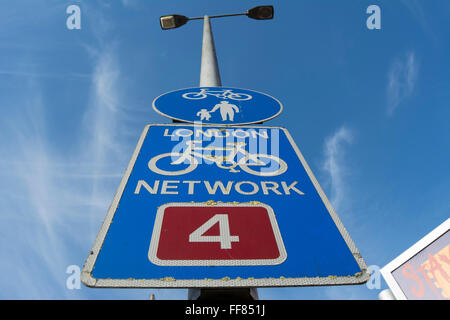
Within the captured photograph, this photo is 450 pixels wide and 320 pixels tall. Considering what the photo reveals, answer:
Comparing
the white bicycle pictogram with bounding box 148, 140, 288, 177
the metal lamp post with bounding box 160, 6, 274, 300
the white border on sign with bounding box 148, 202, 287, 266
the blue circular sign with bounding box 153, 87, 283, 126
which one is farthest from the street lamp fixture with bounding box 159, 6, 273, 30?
the white border on sign with bounding box 148, 202, 287, 266

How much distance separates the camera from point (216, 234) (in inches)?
40.3

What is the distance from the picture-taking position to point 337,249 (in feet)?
3.36

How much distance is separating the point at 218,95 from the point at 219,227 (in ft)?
5.06

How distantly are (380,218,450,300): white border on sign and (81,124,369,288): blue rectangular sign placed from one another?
154 inches

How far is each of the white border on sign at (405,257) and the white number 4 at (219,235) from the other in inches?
171

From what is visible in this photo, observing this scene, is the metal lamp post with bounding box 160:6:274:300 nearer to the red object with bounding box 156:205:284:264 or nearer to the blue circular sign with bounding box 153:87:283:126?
the blue circular sign with bounding box 153:87:283:126

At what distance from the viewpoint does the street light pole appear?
2745 mm

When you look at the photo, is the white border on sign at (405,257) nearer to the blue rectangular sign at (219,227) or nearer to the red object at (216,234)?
the blue rectangular sign at (219,227)

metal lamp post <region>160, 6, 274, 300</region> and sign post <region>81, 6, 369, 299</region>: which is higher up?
metal lamp post <region>160, 6, 274, 300</region>

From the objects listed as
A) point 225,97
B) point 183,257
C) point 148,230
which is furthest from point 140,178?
point 225,97

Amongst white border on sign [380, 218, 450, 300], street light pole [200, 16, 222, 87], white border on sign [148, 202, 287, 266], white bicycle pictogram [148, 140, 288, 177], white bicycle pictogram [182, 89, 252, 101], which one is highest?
street light pole [200, 16, 222, 87]

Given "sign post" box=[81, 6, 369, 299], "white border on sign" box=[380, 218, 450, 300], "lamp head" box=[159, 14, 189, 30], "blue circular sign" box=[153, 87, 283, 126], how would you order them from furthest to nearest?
1. "white border on sign" box=[380, 218, 450, 300]
2. "lamp head" box=[159, 14, 189, 30]
3. "blue circular sign" box=[153, 87, 283, 126]
4. "sign post" box=[81, 6, 369, 299]

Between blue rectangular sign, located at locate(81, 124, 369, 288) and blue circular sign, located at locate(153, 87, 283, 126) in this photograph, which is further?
blue circular sign, located at locate(153, 87, 283, 126)
